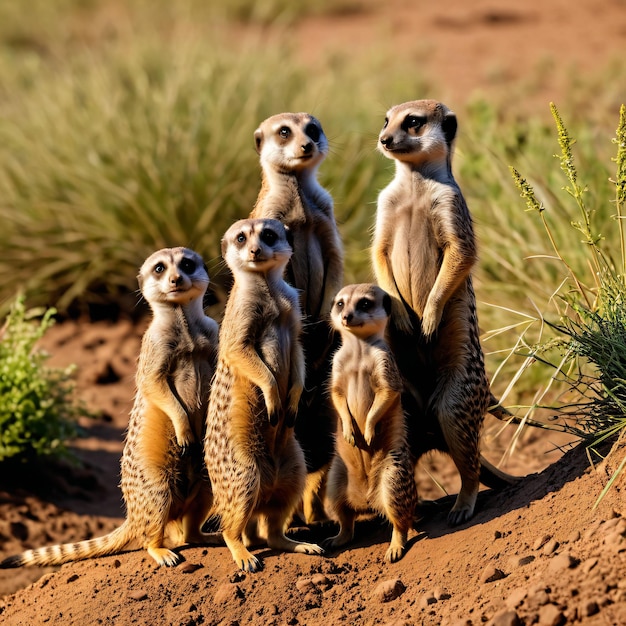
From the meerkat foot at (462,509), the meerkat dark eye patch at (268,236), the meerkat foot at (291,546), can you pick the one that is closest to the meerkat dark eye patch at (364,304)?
the meerkat dark eye patch at (268,236)

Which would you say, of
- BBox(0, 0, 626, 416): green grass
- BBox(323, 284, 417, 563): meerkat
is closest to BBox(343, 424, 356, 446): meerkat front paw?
BBox(323, 284, 417, 563): meerkat

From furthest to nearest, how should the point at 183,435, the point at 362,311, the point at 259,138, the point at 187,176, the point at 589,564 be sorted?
1. the point at 187,176
2. the point at 259,138
3. the point at 183,435
4. the point at 362,311
5. the point at 589,564

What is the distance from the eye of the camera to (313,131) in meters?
4.97

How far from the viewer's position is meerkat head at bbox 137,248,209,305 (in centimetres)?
A: 440

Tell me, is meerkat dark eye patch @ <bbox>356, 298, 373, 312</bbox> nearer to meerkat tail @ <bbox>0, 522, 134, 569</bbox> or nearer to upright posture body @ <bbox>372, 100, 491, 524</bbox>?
upright posture body @ <bbox>372, 100, 491, 524</bbox>

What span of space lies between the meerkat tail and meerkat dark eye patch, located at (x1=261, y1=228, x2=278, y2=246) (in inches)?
54.3

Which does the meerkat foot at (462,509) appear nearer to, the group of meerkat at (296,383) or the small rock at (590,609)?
the group of meerkat at (296,383)

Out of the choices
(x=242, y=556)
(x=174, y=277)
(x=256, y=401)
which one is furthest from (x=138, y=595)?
(x=174, y=277)

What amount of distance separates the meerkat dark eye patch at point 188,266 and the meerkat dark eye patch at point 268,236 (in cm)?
36

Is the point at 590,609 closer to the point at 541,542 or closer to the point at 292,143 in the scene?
the point at 541,542

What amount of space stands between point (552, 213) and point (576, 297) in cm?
221

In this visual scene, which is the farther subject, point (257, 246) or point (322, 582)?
point (257, 246)

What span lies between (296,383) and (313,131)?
4.28ft

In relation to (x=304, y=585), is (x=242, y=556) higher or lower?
higher
